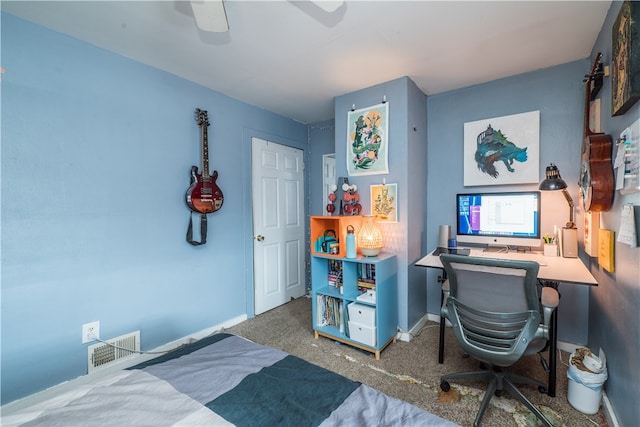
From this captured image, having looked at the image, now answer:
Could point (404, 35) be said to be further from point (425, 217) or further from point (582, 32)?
point (425, 217)

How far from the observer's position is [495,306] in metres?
1.47

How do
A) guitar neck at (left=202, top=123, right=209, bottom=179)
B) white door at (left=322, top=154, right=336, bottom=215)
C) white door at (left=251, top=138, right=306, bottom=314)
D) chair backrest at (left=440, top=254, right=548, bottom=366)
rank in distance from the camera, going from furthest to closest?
1. white door at (left=322, top=154, right=336, bottom=215)
2. white door at (left=251, top=138, right=306, bottom=314)
3. guitar neck at (left=202, top=123, right=209, bottom=179)
4. chair backrest at (left=440, top=254, right=548, bottom=366)

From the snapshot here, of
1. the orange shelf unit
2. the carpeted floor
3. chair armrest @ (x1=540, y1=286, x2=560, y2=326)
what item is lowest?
the carpeted floor

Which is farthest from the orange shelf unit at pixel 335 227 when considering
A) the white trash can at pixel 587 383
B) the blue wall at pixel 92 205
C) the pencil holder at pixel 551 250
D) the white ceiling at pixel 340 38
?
the white trash can at pixel 587 383

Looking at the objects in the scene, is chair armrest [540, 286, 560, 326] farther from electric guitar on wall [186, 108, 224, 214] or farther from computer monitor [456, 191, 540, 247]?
electric guitar on wall [186, 108, 224, 214]

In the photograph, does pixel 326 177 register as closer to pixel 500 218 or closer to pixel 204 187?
pixel 204 187

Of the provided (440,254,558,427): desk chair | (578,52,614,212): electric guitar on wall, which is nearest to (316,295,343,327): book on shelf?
(440,254,558,427): desk chair

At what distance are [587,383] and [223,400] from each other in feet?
6.37

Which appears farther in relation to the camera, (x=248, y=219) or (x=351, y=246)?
(x=248, y=219)

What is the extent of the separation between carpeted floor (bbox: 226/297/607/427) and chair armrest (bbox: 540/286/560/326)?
566 mm

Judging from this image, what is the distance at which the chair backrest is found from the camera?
1379mm

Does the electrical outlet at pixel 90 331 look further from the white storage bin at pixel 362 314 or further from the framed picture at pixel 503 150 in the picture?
the framed picture at pixel 503 150

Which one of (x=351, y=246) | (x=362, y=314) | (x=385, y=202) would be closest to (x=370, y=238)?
(x=351, y=246)

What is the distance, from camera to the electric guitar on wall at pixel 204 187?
2379 mm
